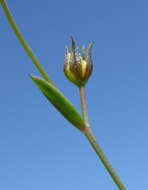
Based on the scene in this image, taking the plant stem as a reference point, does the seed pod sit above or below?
above

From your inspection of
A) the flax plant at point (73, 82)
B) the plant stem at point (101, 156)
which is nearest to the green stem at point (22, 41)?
the flax plant at point (73, 82)

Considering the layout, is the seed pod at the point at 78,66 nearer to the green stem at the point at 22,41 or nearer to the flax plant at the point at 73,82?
the flax plant at the point at 73,82

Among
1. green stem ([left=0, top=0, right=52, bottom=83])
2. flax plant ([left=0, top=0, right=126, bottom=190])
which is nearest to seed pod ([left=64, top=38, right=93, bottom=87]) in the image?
flax plant ([left=0, top=0, right=126, bottom=190])

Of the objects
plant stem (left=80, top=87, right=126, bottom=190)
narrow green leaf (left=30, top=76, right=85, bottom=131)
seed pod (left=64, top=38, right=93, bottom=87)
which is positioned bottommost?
plant stem (left=80, top=87, right=126, bottom=190)

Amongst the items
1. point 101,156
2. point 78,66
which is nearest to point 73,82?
point 78,66

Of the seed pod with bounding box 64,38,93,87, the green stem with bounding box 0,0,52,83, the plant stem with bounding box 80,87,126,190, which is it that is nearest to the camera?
the plant stem with bounding box 80,87,126,190

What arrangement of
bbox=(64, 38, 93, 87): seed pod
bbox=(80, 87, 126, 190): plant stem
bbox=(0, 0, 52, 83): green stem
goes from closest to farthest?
bbox=(80, 87, 126, 190): plant stem → bbox=(0, 0, 52, 83): green stem → bbox=(64, 38, 93, 87): seed pod

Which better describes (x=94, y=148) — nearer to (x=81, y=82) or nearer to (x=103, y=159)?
(x=103, y=159)

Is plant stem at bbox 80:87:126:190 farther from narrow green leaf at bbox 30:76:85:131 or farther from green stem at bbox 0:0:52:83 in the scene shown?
green stem at bbox 0:0:52:83
